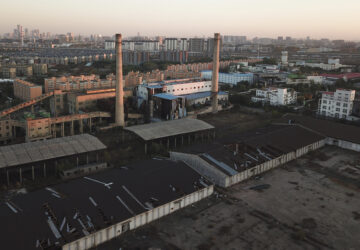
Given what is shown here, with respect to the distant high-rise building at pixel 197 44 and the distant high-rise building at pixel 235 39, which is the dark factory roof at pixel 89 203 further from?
the distant high-rise building at pixel 235 39

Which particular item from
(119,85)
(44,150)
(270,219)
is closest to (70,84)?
(119,85)

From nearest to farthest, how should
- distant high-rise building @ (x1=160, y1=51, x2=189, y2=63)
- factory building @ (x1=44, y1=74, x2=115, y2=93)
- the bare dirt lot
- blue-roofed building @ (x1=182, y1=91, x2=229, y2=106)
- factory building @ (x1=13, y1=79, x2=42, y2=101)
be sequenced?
the bare dirt lot
factory building @ (x1=13, y1=79, x2=42, y2=101)
blue-roofed building @ (x1=182, y1=91, x2=229, y2=106)
factory building @ (x1=44, y1=74, x2=115, y2=93)
distant high-rise building @ (x1=160, y1=51, x2=189, y2=63)

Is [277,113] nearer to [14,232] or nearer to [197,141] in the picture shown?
[197,141]

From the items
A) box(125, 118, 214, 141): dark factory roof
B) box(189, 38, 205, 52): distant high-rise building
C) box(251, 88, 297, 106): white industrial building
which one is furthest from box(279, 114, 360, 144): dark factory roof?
box(189, 38, 205, 52): distant high-rise building

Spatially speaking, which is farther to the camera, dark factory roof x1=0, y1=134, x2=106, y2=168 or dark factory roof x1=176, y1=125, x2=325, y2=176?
dark factory roof x1=176, y1=125, x2=325, y2=176

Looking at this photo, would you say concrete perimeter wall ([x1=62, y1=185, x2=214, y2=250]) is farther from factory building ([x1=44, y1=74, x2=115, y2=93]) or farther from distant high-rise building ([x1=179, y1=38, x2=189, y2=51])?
distant high-rise building ([x1=179, y1=38, x2=189, y2=51])

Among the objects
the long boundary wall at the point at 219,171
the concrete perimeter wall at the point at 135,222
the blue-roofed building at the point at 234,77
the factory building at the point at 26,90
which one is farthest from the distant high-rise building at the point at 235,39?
the concrete perimeter wall at the point at 135,222
